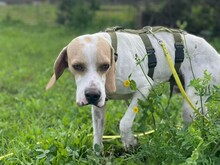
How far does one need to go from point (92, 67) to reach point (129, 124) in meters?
0.61

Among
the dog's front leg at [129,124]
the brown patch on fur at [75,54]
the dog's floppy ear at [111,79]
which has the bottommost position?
the dog's front leg at [129,124]

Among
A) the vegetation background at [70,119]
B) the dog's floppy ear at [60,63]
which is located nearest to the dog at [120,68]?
the dog's floppy ear at [60,63]

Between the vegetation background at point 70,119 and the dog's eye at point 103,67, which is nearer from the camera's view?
the vegetation background at point 70,119

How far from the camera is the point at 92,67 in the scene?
3686mm

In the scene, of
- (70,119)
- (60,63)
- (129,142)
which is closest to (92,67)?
(60,63)

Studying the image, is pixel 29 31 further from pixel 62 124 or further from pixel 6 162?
pixel 6 162

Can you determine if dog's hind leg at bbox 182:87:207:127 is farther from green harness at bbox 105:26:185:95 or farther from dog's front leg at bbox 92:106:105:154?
dog's front leg at bbox 92:106:105:154

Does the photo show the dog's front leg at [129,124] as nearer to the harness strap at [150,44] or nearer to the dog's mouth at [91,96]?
the harness strap at [150,44]

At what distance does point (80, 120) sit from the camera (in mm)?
5148

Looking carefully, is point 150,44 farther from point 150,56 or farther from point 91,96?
point 91,96

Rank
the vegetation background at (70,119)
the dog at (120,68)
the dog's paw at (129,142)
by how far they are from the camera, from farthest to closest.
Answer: the dog's paw at (129,142)
the dog at (120,68)
the vegetation background at (70,119)

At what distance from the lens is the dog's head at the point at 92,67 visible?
3.60 m

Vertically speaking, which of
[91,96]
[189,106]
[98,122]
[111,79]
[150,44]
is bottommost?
[98,122]

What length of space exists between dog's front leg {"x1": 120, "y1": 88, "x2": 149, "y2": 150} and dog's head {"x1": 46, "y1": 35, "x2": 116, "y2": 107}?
303mm
